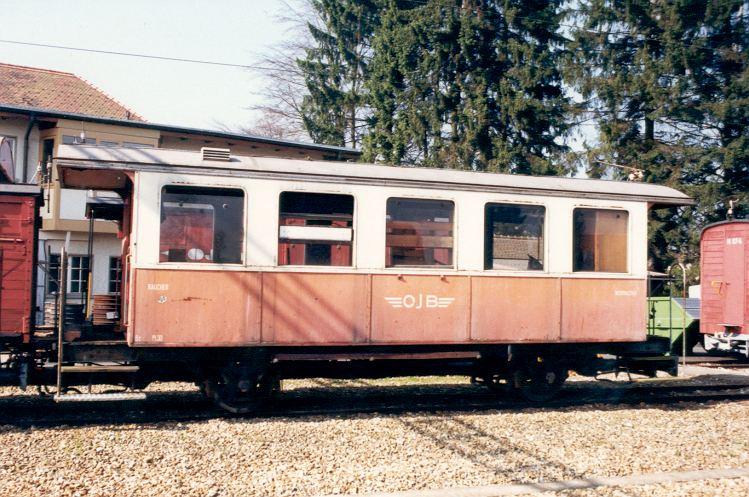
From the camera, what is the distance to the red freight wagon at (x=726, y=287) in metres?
14.5

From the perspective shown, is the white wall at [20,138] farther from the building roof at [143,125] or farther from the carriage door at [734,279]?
the carriage door at [734,279]

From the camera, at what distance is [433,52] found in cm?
2733

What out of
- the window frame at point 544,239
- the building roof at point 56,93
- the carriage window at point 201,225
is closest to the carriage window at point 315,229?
the carriage window at point 201,225

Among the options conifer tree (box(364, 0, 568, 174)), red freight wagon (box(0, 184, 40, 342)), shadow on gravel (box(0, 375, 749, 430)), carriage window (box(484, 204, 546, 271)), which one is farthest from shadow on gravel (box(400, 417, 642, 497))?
conifer tree (box(364, 0, 568, 174))

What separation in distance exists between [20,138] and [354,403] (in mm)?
15729

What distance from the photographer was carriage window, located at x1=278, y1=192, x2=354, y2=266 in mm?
9094

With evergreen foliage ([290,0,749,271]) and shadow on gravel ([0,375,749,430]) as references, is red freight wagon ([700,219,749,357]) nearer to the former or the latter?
shadow on gravel ([0,375,749,430])

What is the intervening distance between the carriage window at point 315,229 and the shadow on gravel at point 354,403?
200cm

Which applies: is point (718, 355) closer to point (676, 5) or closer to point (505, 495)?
point (676, 5)

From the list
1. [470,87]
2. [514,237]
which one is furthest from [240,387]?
[470,87]

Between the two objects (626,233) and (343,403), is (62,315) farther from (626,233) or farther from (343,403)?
(626,233)

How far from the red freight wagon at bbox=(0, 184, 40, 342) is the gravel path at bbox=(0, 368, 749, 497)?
1.27 metres

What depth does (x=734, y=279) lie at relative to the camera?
14.7 meters

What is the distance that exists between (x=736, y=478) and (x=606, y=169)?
64.0ft
